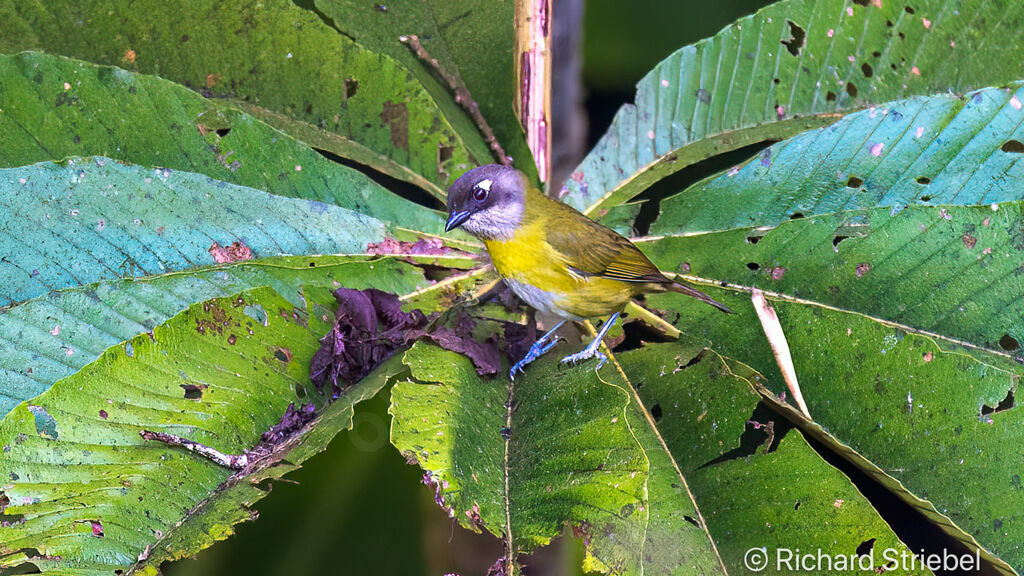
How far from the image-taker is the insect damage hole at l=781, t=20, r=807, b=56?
2574mm

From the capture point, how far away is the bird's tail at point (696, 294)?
2.13 m

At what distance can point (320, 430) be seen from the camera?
1.59 meters

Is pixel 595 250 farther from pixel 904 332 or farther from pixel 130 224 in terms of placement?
pixel 130 224

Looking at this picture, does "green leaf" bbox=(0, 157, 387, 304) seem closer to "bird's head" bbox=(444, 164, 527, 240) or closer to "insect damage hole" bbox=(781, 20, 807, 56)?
"bird's head" bbox=(444, 164, 527, 240)

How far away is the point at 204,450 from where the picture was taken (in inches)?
61.8

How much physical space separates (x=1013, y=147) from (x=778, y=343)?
915 mm

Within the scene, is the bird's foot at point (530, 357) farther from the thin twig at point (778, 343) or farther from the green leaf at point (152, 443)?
the thin twig at point (778, 343)

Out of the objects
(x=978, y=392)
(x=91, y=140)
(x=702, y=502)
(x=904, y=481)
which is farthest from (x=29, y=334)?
(x=978, y=392)

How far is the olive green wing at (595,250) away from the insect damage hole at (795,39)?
2.70 feet

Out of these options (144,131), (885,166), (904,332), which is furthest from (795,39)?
(144,131)

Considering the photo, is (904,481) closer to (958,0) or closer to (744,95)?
(744,95)

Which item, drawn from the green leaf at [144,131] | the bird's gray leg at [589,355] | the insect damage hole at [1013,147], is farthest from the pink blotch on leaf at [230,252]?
the insect damage hole at [1013,147]

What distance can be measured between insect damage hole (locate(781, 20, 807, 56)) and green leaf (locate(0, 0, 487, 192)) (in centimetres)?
106

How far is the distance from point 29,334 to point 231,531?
2.03 feet
